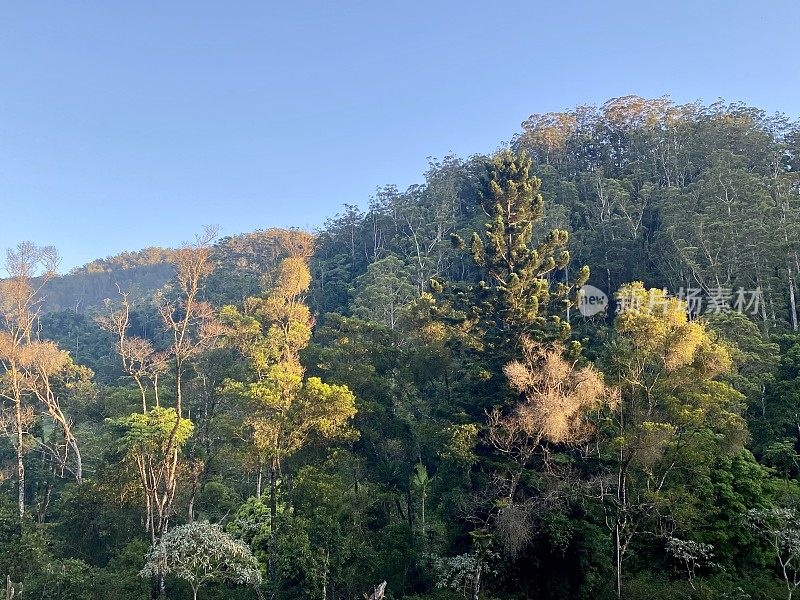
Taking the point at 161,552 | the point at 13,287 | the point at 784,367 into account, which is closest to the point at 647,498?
the point at 784,367

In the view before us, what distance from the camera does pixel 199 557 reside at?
406 inches

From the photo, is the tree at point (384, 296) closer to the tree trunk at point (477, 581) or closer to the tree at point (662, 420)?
the tree at point (662, 420)

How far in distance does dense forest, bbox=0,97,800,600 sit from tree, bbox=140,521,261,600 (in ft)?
0.18

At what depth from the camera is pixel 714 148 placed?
29641 millimetres

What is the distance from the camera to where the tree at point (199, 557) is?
33.5ft

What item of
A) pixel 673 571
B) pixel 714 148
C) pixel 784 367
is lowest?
pixel 673 571

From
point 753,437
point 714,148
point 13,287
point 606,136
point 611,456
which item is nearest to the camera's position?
point 611,456

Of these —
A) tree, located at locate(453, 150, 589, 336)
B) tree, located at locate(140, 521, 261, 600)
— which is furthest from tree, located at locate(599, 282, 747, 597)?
tree, located at locate(140, 521, 261, 600)

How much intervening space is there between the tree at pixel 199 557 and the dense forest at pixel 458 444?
6 centimetres

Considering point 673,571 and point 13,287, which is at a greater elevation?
point 13,287

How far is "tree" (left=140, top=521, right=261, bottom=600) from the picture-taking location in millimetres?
10219

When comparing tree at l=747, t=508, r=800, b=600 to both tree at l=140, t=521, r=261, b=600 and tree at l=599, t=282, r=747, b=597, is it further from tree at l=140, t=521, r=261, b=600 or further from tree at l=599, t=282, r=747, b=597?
tree at l=140, t=521, r=261, b=600

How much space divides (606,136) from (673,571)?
102 feet

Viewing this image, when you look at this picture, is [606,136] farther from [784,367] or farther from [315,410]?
[315,410]
